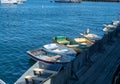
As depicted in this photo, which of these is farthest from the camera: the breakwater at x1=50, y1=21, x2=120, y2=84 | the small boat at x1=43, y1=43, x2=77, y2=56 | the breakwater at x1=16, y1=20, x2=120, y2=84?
the small boat at x1=43, y1=43, x2=77, y2=56

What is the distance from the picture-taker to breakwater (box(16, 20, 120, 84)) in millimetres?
16731

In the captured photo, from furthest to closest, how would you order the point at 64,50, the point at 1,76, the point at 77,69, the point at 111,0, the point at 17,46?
the point at 111,0, the point at 17,46, the point at 64,50, the point at 1,76, the point at 77,69

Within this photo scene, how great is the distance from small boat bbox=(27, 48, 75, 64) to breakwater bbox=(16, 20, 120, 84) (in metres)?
5.76

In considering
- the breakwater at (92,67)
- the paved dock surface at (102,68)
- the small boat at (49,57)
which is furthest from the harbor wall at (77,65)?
the small boat at (49,57)

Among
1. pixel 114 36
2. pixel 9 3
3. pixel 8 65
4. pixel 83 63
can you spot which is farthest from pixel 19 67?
pixel 9 3

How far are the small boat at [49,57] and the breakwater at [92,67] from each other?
5760 millimetres

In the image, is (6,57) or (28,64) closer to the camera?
(28,64)

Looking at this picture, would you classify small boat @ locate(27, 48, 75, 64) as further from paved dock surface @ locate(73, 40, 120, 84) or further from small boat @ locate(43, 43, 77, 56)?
paved dock surface @ locate(73, 40, 120, 84)

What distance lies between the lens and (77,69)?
19188 mm

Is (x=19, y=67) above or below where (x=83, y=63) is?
below

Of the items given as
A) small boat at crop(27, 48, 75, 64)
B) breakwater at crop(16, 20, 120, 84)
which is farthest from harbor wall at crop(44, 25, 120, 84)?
small boat at crop(27, 48, 75, 64)

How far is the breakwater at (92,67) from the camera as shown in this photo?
16.7m

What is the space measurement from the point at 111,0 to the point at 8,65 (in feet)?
547

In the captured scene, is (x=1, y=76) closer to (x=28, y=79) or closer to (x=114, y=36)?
(x=28, y=79)
